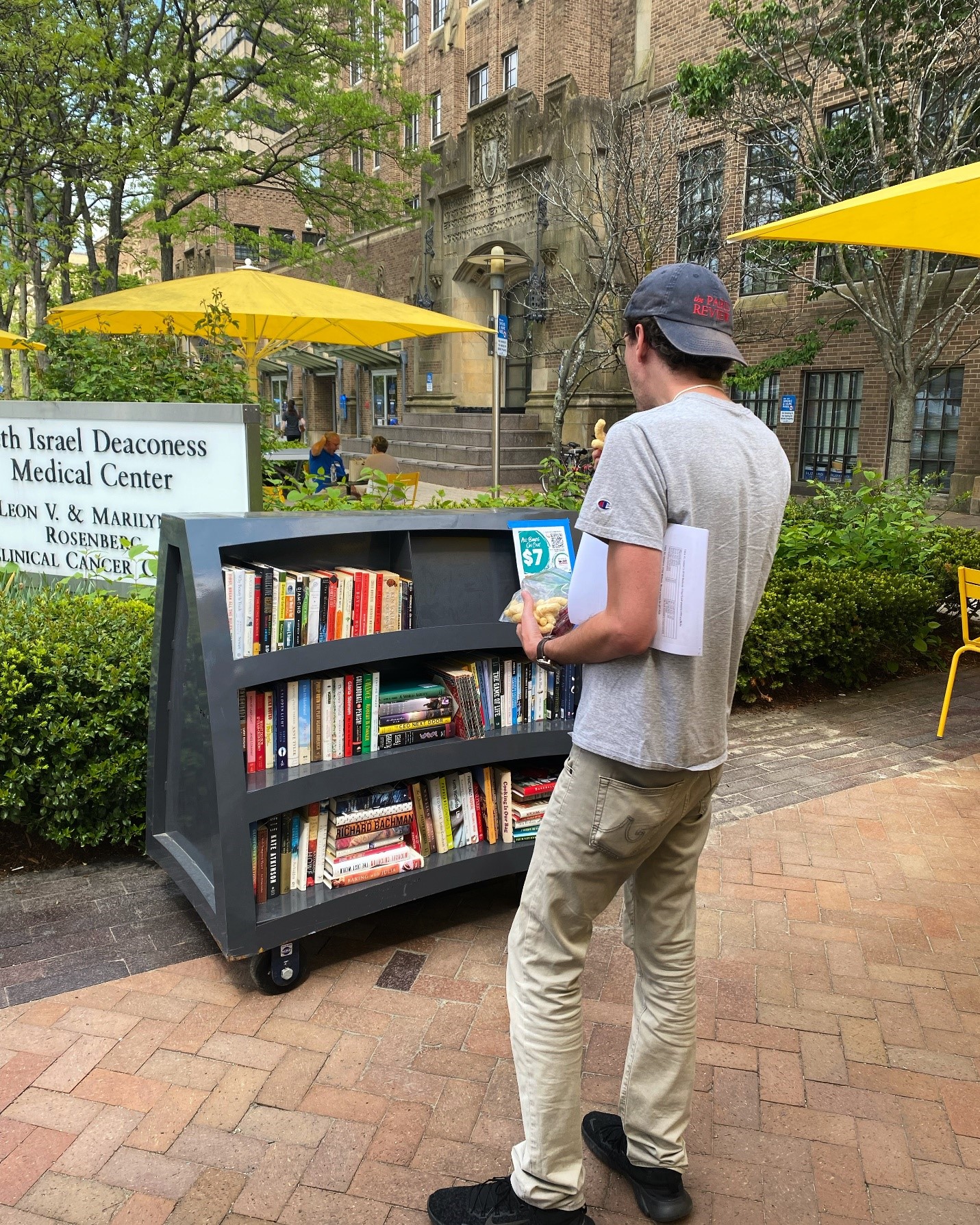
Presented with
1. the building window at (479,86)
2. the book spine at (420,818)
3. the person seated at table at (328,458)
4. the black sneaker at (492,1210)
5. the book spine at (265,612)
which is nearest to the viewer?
the black sneaker at (492,1210)

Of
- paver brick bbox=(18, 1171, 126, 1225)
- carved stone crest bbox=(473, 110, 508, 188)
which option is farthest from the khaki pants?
carved stone crest bbox=(473, 110, 508, 188)

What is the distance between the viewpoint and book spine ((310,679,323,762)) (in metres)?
3.00

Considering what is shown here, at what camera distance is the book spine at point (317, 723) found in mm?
3004

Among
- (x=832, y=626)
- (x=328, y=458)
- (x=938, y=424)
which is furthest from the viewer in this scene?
(x=938, y=424)

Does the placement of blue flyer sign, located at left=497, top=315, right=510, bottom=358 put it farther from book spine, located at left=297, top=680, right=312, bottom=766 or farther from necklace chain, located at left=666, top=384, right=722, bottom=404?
necklace chain, located at left=666, top=384, right=722, bottom=404

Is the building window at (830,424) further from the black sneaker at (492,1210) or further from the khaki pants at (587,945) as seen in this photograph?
the black sneaker at (492,1210)

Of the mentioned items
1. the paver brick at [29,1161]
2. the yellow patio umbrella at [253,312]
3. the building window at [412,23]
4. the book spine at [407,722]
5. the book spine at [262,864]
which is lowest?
the paver brick at [29,1161]

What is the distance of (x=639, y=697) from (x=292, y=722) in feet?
4.81

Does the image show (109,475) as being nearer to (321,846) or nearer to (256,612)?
(256,612)

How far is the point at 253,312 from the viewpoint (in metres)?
7.83

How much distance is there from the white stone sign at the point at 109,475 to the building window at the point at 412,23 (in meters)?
30.5

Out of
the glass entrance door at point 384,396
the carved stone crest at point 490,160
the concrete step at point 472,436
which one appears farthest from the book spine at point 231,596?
the glass entrance door at point 384,396

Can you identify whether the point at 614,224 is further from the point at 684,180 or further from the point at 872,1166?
the point at 872,1166

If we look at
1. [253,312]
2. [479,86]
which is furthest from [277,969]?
[479,86]
